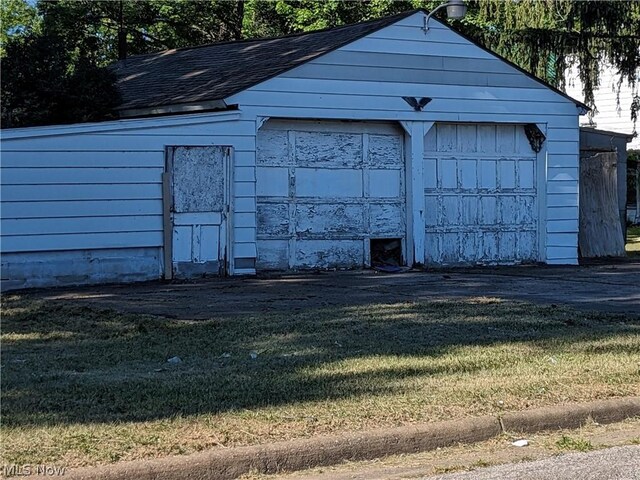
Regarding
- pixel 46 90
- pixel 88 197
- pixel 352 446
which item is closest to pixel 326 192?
pixel 88 197

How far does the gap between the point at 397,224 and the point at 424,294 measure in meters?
4.25

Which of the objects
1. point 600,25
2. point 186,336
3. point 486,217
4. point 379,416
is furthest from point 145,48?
point 379,416

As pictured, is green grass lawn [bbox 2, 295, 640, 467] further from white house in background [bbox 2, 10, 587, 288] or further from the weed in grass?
white house in background [bbox 2, 10, 587, 288]

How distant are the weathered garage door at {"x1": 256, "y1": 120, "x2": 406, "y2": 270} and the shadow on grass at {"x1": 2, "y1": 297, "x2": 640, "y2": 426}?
468 centimetres

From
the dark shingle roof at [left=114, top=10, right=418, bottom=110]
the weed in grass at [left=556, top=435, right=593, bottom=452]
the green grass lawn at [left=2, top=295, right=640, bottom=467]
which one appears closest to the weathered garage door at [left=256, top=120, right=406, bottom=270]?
the dark shingle roof at [left=114, top=10, right=418, bottom=110]

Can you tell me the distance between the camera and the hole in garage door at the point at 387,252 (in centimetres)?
1695

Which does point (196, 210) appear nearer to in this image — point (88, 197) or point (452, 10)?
point (88, 197)

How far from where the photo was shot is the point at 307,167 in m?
16.2

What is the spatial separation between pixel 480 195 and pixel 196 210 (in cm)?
543

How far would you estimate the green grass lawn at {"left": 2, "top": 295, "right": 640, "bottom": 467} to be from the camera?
6.07 metres

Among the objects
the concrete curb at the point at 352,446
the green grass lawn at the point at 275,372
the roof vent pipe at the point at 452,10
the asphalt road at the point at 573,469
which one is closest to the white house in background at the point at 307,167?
the roof vent pipe at the point at 452,10

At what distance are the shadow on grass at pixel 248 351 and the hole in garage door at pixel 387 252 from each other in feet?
16.7

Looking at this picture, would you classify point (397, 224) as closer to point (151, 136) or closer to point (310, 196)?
point (310, 196)

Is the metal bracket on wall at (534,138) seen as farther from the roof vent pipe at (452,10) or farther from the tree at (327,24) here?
the tree at (327,24)
